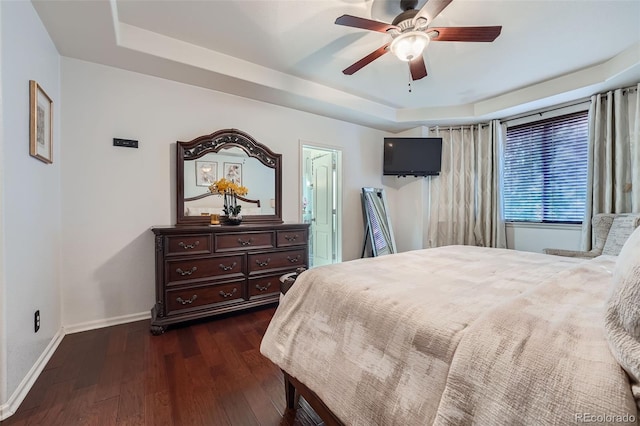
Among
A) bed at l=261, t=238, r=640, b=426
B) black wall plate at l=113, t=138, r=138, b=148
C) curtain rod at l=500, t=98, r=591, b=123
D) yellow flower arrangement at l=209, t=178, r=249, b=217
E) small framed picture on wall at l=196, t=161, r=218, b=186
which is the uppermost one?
curtain rod at l=500, t=98, r=591, b=123

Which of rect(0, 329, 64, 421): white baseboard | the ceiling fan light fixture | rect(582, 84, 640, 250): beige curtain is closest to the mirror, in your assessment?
rect(0, 329, 64, 421): white baseboard

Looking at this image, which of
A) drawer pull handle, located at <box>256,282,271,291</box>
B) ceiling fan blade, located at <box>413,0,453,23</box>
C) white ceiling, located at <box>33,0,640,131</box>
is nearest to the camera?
ceiling fan blade, located at <box>413,0,453,23</box>

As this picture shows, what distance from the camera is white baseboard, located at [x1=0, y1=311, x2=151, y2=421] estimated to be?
1.40 meters

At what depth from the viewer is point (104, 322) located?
2.45 metres

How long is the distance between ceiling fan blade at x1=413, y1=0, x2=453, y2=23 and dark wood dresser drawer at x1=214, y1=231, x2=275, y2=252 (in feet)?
7.41

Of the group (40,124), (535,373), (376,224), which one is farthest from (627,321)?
(376,224)

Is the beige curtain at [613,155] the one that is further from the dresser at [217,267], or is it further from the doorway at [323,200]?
the dresser at [217,267]

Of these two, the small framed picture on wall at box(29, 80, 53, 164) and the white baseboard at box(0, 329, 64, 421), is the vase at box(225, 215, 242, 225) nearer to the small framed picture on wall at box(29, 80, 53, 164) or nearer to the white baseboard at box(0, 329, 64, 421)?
the small framed picture on wall at box(29, 80, 53, 164)

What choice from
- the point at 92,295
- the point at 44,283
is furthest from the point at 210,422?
the point at 92,295

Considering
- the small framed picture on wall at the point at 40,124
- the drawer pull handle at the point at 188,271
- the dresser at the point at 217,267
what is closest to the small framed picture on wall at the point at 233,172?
the dresser at the point at 217,267

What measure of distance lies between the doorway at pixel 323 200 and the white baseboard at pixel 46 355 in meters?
2.40

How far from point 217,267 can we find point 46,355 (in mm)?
1267

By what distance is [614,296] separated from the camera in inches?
26.3

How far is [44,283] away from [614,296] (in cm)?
303
